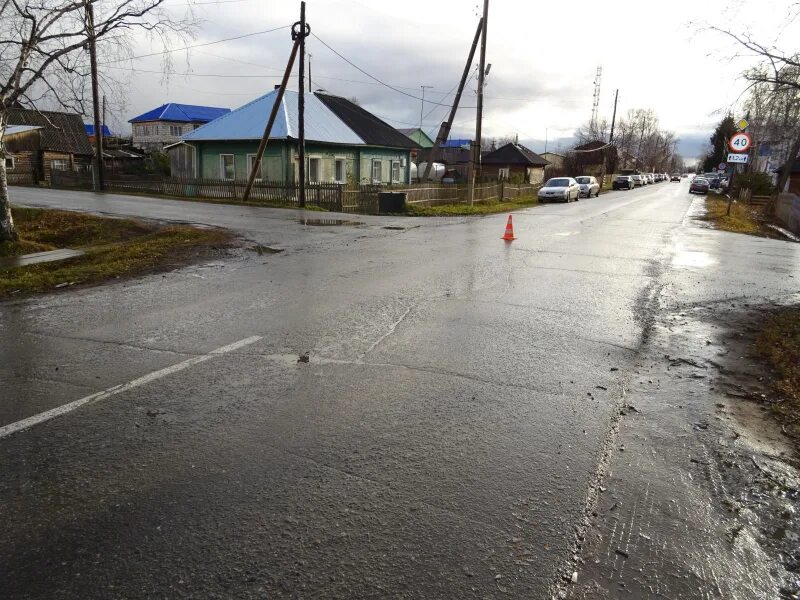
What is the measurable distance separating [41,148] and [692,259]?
51379mm

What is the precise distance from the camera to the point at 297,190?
27.3 meters

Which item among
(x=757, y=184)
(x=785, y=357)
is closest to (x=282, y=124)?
(x=785, y=357)

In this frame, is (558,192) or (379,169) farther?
(379,169)

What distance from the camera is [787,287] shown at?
982 centimetres

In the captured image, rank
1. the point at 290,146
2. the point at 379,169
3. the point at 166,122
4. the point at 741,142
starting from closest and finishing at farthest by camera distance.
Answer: the point at 741,142 → the point at 290,146 → the point at 379,169 → the point at 166,122

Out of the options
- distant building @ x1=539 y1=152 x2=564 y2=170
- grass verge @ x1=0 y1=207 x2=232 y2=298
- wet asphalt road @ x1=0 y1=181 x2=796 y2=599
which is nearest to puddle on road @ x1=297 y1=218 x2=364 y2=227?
grass verge @ x1=0 y1=207 x2=232 y2=298

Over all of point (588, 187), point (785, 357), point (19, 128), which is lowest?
point (785, 357)

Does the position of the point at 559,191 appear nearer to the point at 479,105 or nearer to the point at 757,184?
the point at 479,105

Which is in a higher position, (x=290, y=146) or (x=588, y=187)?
(x=290, y=146)

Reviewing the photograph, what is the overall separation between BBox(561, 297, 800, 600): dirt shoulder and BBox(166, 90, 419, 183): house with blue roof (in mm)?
28628

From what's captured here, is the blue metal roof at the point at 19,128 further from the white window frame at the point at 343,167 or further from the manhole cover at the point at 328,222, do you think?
the manhole cover at the point at 328,222

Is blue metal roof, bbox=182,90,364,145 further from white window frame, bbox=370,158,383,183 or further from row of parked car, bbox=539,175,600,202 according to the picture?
row of parked car, bbox=539,175,600,202

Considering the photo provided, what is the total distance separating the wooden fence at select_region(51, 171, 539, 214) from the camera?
83.5 ft

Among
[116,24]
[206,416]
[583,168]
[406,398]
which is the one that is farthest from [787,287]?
[583,168]
